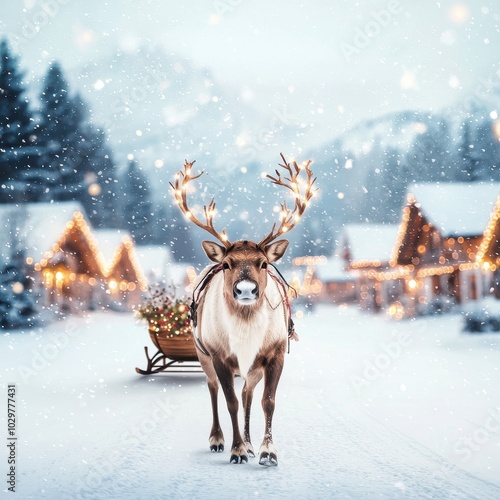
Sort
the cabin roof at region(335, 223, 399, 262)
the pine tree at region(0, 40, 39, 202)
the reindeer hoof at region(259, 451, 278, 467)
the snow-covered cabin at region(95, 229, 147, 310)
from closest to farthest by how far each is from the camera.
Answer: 1. the reindeer hoof at region(259, 451, 278, 467)
2. the pine tree at region(0, 40, 39, 202)
3. the snow-covered cabin at region(95, 229, 147, 310)
4. the cabin roof at region(335, 223, 399, 262)

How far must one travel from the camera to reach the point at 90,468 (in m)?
6.25

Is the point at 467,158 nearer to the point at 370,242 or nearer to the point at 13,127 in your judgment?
→ the point at 370,242

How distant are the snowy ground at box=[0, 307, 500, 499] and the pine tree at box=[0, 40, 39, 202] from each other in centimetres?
3125

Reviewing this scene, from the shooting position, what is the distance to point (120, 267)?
51094 mm

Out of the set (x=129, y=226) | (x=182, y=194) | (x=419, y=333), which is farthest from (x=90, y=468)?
(x=129, y=226)

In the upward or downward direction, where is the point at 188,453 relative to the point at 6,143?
downward

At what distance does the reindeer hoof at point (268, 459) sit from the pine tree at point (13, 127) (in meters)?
41.9

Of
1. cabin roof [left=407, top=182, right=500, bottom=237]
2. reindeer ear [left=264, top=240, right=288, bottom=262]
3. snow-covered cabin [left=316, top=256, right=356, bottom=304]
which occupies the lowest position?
snow-covered cabin [left=316, top=256, right=356, bottom=304]

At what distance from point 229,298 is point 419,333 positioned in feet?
70.0

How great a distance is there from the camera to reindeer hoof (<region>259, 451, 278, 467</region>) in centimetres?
621

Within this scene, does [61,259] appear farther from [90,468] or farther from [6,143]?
[90,468]

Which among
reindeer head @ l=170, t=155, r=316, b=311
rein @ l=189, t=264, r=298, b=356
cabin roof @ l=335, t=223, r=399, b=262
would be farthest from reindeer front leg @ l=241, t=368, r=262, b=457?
cabin roof @ l=335, t=223, r=399, b=262

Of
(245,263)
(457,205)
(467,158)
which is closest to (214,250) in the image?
(245,263)

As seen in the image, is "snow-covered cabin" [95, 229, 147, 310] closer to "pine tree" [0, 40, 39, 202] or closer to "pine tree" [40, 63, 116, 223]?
"pine tree" [40, 63, 116, 223]
